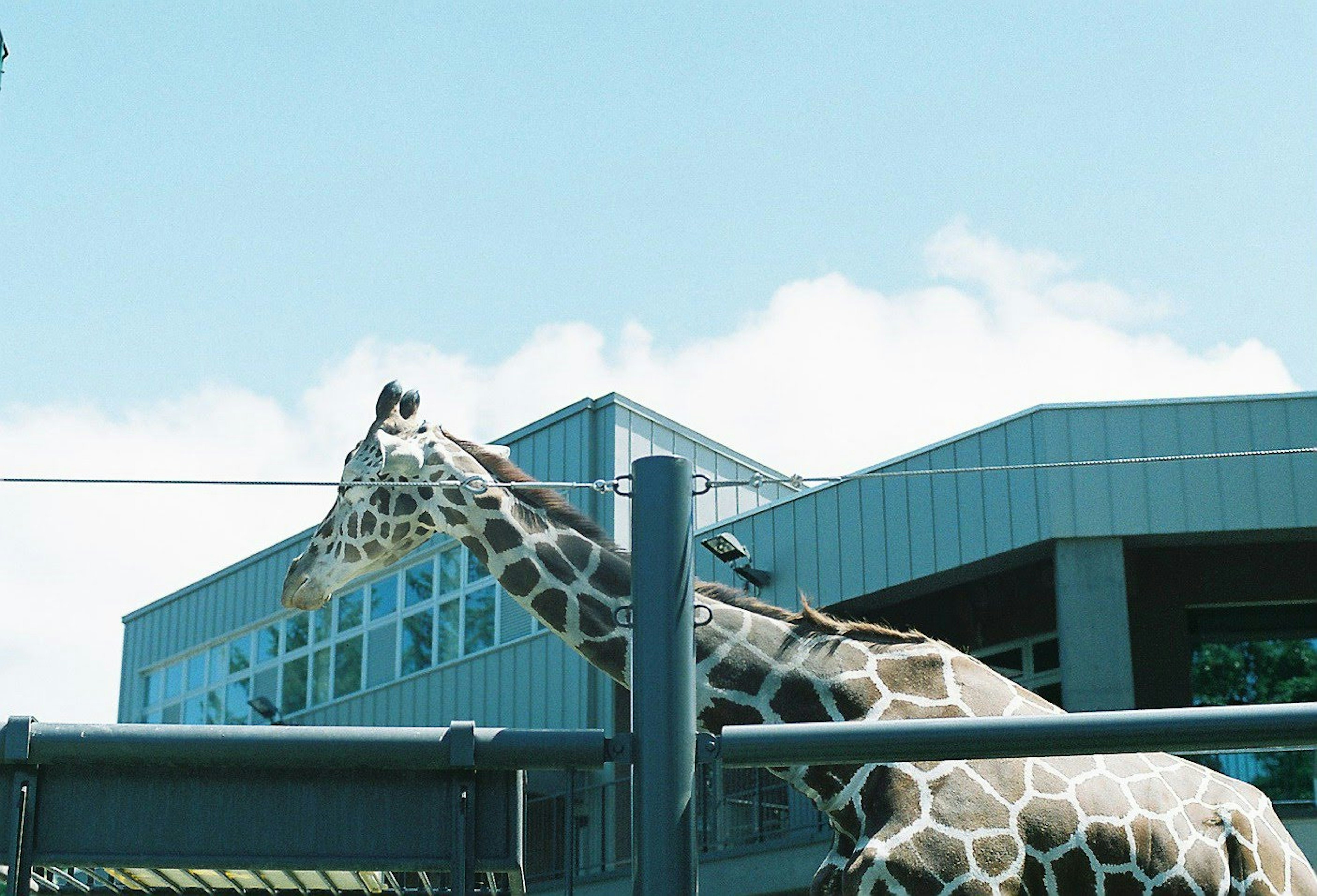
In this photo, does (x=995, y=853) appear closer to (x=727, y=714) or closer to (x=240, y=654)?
(x=727, y=714)

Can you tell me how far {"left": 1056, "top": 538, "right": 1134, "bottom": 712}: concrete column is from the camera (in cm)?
1465

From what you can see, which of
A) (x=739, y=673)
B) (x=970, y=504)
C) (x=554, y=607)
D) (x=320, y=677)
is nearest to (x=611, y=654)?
(x=554, y=607)

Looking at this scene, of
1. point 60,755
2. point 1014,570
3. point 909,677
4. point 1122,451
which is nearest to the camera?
point 60,755

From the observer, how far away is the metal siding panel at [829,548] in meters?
17.2

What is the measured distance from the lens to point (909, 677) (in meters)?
7.73

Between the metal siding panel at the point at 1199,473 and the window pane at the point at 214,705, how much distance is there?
16322 millimetres

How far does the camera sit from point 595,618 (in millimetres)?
8578

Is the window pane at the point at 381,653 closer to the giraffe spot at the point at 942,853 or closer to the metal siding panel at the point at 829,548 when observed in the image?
the metal siding panel at the point at 829,548

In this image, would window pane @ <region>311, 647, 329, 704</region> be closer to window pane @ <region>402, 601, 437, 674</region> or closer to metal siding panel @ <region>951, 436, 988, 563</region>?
window pane @ <region>402, 601, 437, 674</region>

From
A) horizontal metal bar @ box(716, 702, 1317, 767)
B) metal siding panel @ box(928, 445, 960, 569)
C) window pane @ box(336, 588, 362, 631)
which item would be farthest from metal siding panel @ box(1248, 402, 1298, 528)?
window pane @ box(336, 588, 362, 631)

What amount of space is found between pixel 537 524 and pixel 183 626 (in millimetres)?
20062

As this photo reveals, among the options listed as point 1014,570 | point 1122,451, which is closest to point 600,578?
point 1122,451

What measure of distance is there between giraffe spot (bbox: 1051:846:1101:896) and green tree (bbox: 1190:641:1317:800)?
31.9ft

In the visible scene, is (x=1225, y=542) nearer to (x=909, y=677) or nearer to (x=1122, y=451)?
(x=1122, y=451)
